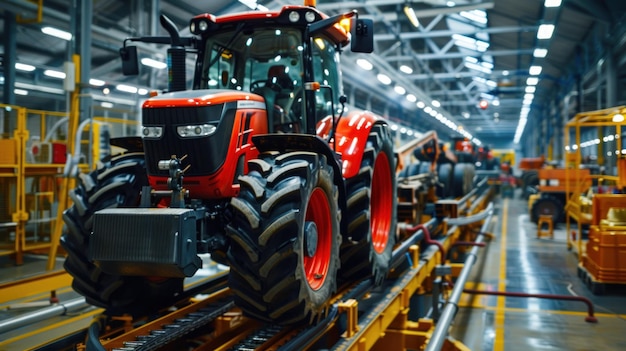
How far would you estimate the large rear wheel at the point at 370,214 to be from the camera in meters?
4.69

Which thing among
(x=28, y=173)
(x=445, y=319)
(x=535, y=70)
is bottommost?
(x=445, y=319)

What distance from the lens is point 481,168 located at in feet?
80.4

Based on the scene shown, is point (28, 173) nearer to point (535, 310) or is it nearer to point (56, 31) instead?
point (56, 31)

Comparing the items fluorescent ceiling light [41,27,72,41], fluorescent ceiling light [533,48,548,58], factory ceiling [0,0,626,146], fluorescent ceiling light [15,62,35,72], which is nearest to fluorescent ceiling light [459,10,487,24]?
factory ceiling [0,0,626,146]

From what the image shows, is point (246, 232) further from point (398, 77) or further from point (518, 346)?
point (398, 77)

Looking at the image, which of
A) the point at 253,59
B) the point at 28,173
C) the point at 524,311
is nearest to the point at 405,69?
the point at 28,173

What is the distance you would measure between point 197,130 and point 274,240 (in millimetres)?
929

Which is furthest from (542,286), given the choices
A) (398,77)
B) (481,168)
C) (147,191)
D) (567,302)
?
(481,168)

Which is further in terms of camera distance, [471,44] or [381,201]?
[471,44]

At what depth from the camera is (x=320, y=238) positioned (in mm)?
4219

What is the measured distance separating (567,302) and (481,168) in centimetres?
1719

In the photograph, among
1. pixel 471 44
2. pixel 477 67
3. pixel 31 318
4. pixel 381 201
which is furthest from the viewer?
pixel 477 67

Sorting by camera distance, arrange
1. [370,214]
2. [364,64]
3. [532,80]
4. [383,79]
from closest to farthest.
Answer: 1. [370,214]
2. [364,64]
3. [383,79]
4. [532,80]

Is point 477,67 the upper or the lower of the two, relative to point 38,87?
upper
